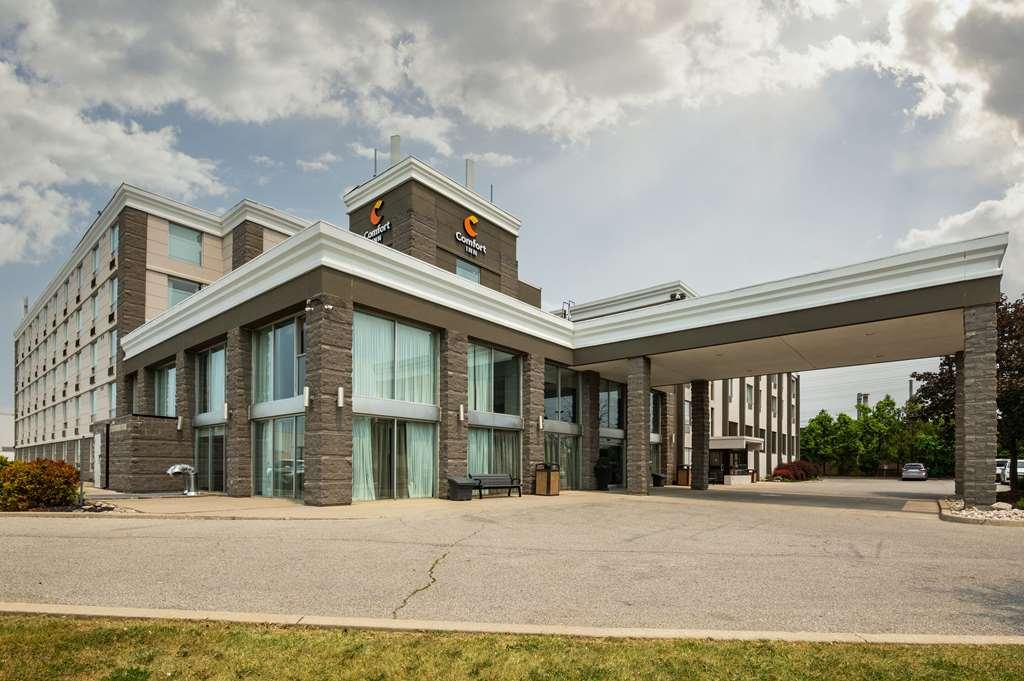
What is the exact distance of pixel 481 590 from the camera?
7.38 meters

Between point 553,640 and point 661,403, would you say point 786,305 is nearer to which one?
point 661,403

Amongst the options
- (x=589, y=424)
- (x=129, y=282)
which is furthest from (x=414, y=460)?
(x=129, y=282)

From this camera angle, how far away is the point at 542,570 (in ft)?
28.3

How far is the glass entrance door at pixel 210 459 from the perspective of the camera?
22562mm

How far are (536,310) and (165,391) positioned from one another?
16.3 meters

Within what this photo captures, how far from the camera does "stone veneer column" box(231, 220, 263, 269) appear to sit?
3378 cm

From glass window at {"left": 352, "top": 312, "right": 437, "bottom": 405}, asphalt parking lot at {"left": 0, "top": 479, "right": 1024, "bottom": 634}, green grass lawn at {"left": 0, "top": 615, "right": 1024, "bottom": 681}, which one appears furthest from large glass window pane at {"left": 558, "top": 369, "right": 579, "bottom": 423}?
green grass lawn at {"left": 0, "top": 615, "right": 1024, "bottom": 681}

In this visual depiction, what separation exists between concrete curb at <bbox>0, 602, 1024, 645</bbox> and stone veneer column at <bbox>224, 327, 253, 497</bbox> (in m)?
14.6

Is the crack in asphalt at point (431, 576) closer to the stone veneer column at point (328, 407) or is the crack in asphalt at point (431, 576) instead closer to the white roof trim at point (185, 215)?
the stone veneer column at point (328, 407)

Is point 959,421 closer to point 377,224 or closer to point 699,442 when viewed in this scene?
point 699,442

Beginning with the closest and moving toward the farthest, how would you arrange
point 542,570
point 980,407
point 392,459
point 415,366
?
1. point 542,570
2. point 980,407
3. point 392,459
4. point 415,366

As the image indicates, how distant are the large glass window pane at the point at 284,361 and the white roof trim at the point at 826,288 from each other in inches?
487

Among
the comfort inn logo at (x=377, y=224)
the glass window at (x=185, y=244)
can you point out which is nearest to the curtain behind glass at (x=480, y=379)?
the comfort inn logo at (x=377, y=224)

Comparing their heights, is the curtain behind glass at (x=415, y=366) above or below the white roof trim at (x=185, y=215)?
below
